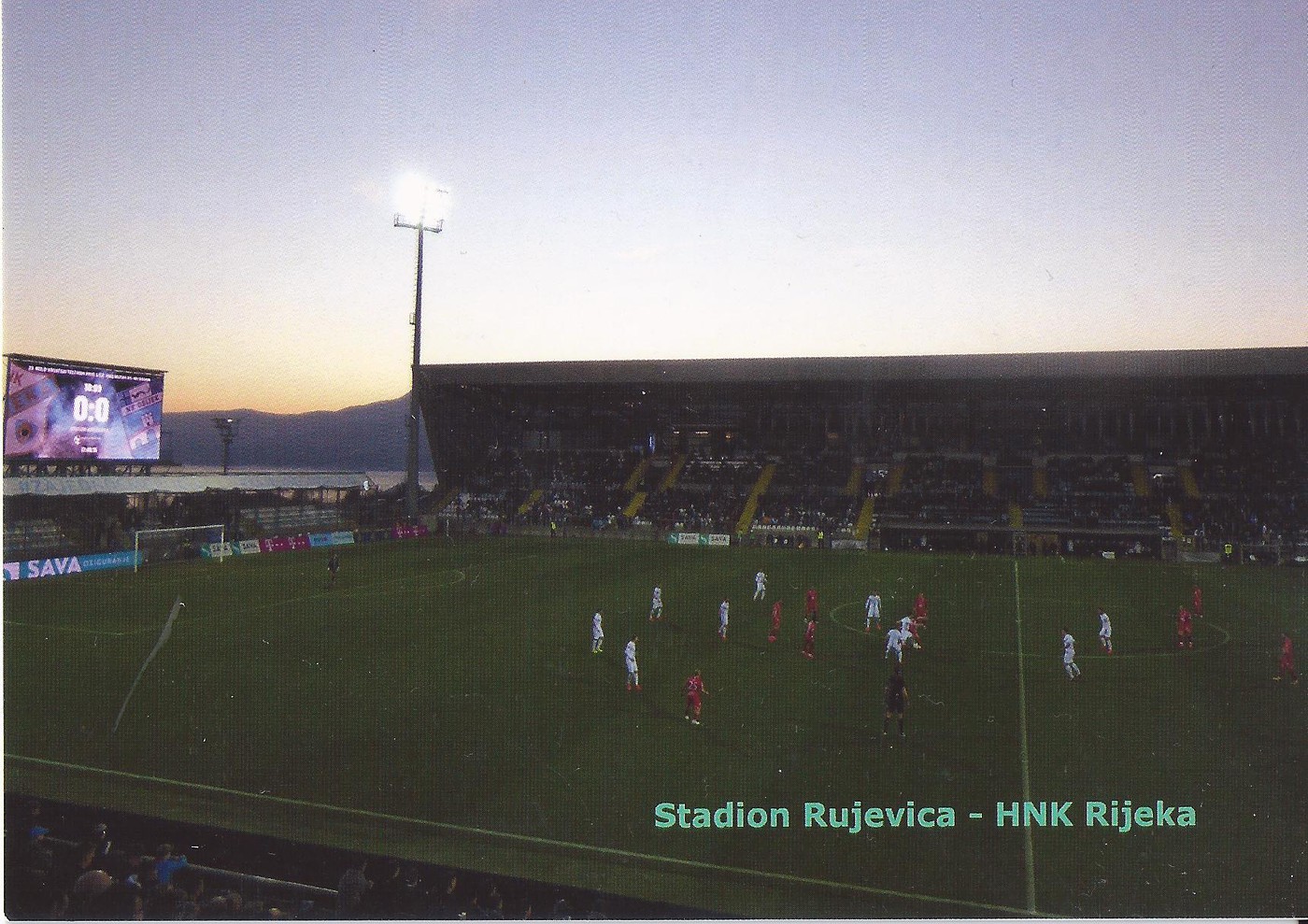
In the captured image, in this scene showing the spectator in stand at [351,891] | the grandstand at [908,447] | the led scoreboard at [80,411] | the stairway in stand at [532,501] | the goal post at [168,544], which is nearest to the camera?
the spectator in stand at [351,891]

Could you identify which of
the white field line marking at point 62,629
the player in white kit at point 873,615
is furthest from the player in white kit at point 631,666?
the white field line marking at point 62,629

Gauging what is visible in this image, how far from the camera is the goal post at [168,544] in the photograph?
3572 cm

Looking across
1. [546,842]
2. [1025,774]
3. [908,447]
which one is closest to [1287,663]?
[1025,774]

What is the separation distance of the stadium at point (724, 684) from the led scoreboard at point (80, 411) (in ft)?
0.70

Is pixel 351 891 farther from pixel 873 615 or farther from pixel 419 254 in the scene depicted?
pixel 419 254

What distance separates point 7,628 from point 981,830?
80.8 ft

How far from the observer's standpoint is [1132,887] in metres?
9.45

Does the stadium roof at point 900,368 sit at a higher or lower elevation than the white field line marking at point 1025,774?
higher

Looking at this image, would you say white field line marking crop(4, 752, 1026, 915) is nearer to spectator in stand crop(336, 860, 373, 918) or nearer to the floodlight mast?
spectator in stand crop(336, 860, 373, 918)

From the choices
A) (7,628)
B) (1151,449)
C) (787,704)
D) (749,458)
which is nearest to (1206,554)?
(1151,449)

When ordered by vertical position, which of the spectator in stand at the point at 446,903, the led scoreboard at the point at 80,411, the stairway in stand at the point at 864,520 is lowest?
the spectator in stand at the point at 446,903

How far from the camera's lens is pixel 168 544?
37625 millimetres

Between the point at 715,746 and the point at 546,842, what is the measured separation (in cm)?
382

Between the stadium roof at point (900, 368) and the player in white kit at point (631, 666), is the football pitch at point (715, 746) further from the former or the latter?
the stadium roof at point (900, 368)
